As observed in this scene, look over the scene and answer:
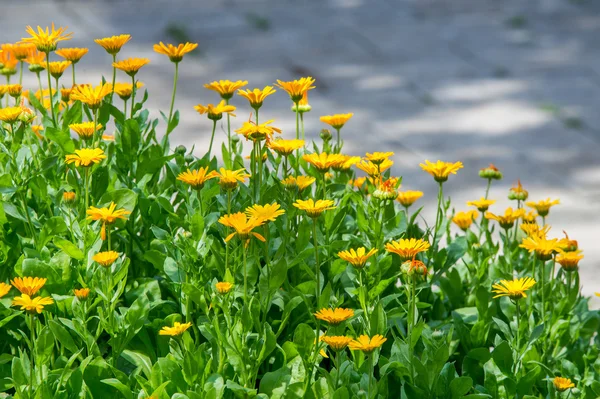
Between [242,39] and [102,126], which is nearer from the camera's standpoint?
[102,126]

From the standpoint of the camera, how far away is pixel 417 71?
4.76 m

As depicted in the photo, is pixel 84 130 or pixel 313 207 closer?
pixel 313 207

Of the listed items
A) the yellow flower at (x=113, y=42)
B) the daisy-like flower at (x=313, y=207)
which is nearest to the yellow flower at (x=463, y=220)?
the daisy-like flower at (x=313, y=207)

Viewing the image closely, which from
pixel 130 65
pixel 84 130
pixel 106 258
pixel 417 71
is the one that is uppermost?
pixel 417 71

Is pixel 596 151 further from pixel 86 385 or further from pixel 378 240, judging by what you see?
pixel 86 385

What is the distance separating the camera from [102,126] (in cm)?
171

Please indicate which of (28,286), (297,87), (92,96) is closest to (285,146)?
(297,87)

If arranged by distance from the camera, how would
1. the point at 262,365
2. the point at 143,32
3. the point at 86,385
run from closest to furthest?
1. the point at 86,385
2. the point at 262,365
3. the point at 143,32

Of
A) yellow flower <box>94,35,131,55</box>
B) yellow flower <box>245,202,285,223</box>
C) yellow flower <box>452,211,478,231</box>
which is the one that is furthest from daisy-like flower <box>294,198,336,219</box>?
yellow flower <box>452,211,478,231</box>

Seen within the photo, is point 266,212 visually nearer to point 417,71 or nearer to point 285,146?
point 285,146

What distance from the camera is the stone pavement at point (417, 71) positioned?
3.82 meters

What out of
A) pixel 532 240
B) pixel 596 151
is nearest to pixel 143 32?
pixel 596 151

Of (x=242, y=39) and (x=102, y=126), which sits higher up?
(x=242, y=39)

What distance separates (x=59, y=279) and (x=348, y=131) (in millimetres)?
2732
